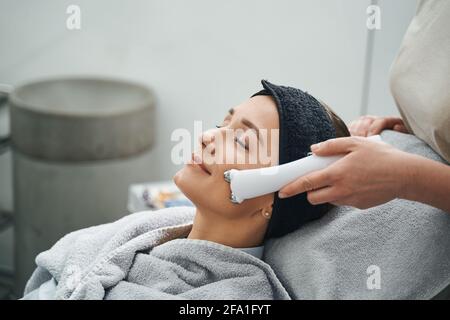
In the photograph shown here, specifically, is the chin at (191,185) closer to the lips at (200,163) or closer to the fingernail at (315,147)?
the lips at (200,163)

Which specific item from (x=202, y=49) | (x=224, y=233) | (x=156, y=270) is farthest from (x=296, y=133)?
(x=202, y=49)

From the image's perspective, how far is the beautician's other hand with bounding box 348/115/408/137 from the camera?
1.13 m

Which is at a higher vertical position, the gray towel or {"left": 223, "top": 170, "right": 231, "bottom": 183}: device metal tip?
{"left": 223, "top": 170, "right": 231, "bottom": 183}: device metal tip

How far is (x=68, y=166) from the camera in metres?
1.90

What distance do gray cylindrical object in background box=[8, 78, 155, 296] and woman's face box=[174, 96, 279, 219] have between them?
3.23 ft

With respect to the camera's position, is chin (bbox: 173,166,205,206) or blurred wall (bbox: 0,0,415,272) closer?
chin (bbox: 173,166,205,206)

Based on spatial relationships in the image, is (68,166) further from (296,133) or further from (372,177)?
(372,177)

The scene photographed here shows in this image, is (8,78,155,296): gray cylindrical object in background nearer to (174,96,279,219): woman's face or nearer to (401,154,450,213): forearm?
(174,96,279,219): woman's face

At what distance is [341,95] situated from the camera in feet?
4.49

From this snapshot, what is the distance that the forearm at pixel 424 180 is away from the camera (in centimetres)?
80

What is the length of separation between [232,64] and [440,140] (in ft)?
2.42

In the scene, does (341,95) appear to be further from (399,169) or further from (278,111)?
(399,169)

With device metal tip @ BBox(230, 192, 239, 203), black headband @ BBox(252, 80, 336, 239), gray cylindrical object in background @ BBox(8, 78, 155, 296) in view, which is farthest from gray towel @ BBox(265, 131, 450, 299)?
gray cylindrical object in background @ BBox(8, 78, 155, 296)

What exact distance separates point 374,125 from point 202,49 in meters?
0.88
